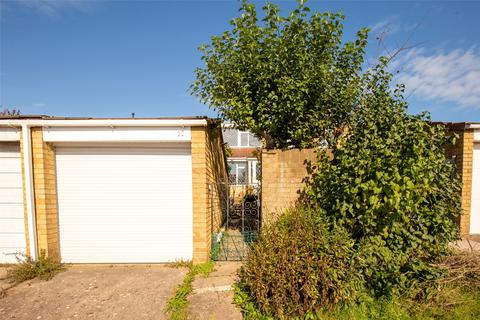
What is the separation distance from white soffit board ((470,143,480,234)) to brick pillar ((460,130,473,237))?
22 cm

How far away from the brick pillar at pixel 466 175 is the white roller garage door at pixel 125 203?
22.6ft

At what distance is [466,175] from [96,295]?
866cm

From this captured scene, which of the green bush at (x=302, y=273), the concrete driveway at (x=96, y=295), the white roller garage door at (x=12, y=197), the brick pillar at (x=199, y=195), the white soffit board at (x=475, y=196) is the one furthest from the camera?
the white soffit board at (x=475, y=196)

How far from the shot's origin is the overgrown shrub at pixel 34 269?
4.66 meters

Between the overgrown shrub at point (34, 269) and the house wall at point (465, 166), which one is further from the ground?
the house wall at point (465, 166)

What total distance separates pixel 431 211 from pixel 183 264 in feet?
14.6

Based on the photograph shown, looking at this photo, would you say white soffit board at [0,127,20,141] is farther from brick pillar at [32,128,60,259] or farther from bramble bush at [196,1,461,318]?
bramble bush at [196,1,461,318]

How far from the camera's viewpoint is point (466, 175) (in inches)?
259

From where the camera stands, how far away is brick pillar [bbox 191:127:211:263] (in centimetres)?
503

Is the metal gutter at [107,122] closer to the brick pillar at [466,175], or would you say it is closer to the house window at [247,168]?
the brick pillar at [466,175]

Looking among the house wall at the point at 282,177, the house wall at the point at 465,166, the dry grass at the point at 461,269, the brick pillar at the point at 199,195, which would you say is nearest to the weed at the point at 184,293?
the brick pillar at the point at 199,195

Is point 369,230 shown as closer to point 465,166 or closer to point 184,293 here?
point 184,293

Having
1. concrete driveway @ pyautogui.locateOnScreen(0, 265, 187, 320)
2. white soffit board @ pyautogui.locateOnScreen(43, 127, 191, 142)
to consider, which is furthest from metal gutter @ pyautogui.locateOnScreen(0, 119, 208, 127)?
concrete driveway @ pyautogui.locateOnScreen(0, 265, 187, 320)

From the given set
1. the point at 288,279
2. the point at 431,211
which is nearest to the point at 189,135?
the point at 288,279
